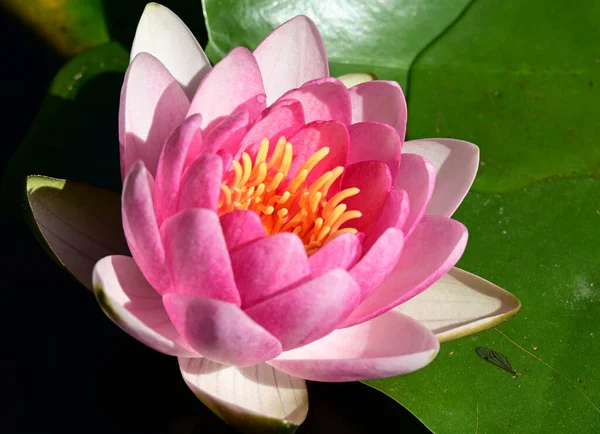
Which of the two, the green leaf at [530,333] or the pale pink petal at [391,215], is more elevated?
the pale pink petal at [391,215]

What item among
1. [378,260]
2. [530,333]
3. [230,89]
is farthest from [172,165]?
[530,333]

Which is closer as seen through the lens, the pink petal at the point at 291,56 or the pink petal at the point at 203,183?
the pink petal at the point at 203,183

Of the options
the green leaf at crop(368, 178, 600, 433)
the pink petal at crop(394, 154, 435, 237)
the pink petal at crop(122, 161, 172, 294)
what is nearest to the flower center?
the pink petal at crop(394, 154, 435, 237)

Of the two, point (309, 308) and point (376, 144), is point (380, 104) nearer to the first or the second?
point (376, 144)

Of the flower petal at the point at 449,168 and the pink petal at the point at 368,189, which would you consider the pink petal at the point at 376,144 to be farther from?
the flower petal at the point at 449,168

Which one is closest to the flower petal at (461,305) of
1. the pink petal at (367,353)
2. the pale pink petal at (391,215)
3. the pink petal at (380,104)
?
the pink petal at (367,353)
